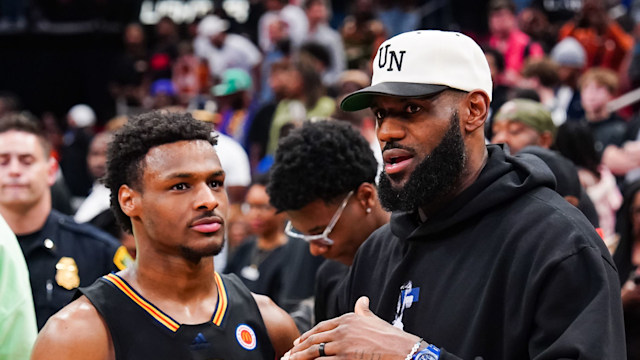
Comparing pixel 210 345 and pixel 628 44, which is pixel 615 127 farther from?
pixel 210 345

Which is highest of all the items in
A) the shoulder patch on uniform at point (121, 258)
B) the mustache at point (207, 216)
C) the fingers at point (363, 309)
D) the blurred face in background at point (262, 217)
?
the mustache at point (207, 216)

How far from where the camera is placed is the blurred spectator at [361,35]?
1216cm

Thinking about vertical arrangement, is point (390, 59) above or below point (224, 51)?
above

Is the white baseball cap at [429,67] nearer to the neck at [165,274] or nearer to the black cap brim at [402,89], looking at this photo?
the black cap brim at [402,89]

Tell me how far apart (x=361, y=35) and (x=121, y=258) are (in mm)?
7661

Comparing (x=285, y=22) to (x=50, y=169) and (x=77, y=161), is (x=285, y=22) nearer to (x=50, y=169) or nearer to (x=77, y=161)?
(x=77, y=161)

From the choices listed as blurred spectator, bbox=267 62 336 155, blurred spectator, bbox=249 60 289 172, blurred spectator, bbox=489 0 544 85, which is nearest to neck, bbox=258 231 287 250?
blurred spectator, bbox=267 62 336 155

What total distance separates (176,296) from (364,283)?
2.47ft

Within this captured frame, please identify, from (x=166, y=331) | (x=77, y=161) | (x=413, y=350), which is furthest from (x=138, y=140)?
(x=77, y=161)

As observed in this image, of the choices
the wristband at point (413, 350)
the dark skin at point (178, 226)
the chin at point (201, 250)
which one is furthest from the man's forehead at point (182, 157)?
the wristband at point (413, 350)

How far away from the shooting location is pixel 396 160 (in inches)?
130

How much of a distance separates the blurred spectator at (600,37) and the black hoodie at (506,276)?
26.5 ft

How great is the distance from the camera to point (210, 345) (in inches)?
139

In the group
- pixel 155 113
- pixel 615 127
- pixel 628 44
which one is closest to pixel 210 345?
pixel 155 113
